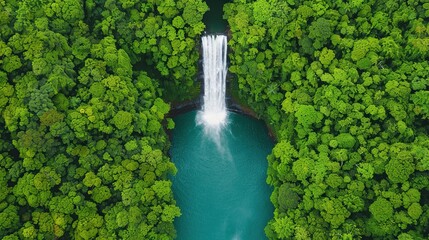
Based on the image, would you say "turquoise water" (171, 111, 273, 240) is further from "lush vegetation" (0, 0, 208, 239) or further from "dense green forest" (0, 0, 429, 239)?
"lush vegetation" (0, 0, 208, 239)

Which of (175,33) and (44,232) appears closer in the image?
(44,232)

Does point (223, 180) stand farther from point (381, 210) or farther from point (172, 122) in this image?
point (381, 210)

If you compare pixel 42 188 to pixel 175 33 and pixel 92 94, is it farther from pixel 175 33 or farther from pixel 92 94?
pixel 175 33

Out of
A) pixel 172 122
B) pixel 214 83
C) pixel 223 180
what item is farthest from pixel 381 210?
pixel 214 83

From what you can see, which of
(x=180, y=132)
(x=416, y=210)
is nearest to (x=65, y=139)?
(x=180, y=132)

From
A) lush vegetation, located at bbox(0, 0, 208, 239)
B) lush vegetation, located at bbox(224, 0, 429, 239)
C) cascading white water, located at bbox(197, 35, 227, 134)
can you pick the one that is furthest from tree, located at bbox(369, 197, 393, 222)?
cascading white water, located at bbox(197, 35, 227, 134)

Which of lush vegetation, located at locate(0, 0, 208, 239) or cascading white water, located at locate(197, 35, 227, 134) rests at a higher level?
cascading white water, located at locate(197, 35, 227, 134)
